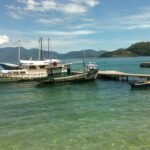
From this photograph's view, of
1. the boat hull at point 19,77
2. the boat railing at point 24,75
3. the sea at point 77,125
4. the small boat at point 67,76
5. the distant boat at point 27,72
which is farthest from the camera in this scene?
the boat railing at point 24,75

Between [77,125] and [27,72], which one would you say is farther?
[27,72]

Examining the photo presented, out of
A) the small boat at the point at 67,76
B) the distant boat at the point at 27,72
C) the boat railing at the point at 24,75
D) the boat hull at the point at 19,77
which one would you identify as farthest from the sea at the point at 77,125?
the boat railing at the point at 24,75

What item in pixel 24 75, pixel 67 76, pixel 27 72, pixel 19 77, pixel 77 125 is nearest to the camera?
pixel 77 125

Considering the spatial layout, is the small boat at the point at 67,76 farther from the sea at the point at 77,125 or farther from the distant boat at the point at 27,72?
the sea at the point at 77,125

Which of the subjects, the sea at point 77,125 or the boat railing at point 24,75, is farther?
the boat railing at point 24,75

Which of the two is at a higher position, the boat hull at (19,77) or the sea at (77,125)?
the boat hull at (19,77)

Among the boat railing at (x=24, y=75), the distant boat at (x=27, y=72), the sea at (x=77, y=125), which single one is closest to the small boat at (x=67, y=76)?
the boat railing at (x=24, y=75)

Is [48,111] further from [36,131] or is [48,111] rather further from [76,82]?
[76,82]

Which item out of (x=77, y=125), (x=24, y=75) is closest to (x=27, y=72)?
(x=24, y=75)

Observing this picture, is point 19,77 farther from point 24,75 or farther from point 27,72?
point 27,72

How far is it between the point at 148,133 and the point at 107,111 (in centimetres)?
933

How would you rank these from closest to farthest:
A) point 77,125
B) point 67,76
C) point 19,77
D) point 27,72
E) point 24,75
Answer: point 77,125, point 67,76, point 19,77, point 24,75, point 27,72

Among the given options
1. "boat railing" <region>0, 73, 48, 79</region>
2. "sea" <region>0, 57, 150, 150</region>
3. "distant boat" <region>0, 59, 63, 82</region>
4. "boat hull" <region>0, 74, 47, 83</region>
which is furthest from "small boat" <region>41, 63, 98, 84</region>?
"sea" <region>0, 57, 150, 150</region>

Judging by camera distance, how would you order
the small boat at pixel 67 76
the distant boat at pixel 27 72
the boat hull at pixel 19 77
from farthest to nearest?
1. the distant boat at pixel 27 72
2. the boat hull at pixel 19 77
3. the small boat at pixel 67 76
